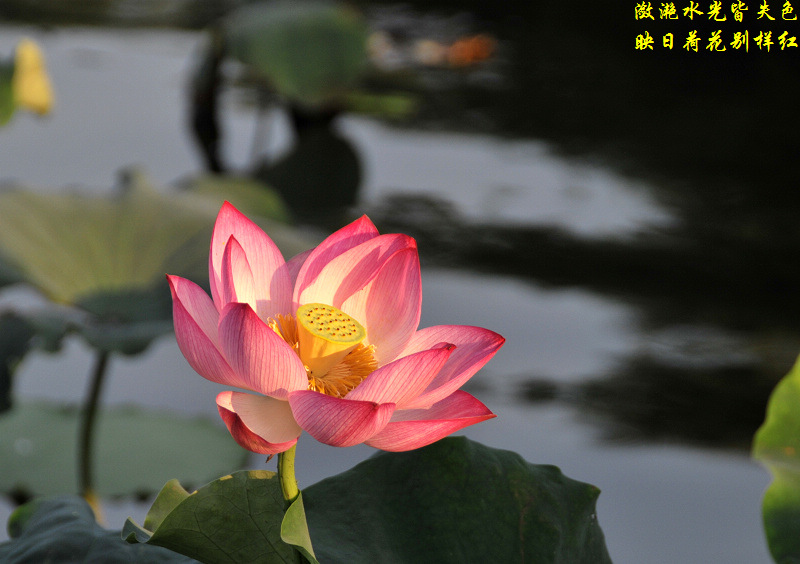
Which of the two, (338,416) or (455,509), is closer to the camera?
(338,416)

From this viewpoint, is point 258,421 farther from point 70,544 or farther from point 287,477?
point 70,544

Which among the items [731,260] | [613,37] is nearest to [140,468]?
[731,260]

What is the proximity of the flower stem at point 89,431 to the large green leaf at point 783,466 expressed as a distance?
695 millimetres

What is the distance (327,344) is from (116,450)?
88 centimetres

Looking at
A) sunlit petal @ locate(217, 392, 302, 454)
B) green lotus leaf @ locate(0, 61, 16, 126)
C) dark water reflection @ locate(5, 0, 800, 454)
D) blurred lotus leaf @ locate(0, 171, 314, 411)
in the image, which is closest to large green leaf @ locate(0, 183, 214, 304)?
blurred lotus leaf @ locate(0, 171, 314, 411)

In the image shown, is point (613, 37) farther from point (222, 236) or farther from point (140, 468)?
point (222, 236)

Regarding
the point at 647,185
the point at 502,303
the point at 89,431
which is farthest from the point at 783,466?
the point at 647,185

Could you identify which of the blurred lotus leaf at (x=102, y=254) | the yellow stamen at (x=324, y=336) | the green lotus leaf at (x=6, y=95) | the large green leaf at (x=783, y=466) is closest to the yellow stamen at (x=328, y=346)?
the yellow stamen at (x=324, y=336)

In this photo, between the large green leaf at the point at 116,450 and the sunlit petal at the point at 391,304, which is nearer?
the sunlit petal at the point at 391,304

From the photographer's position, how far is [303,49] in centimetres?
212

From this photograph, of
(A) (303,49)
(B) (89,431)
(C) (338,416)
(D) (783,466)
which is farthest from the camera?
(A) (303,49)

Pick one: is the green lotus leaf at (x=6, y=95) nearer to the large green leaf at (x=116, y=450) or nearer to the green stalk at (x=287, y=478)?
the large green leaf at (x=116, y=450)

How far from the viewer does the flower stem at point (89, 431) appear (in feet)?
3.32

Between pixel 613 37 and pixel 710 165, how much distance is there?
3.65 feet
